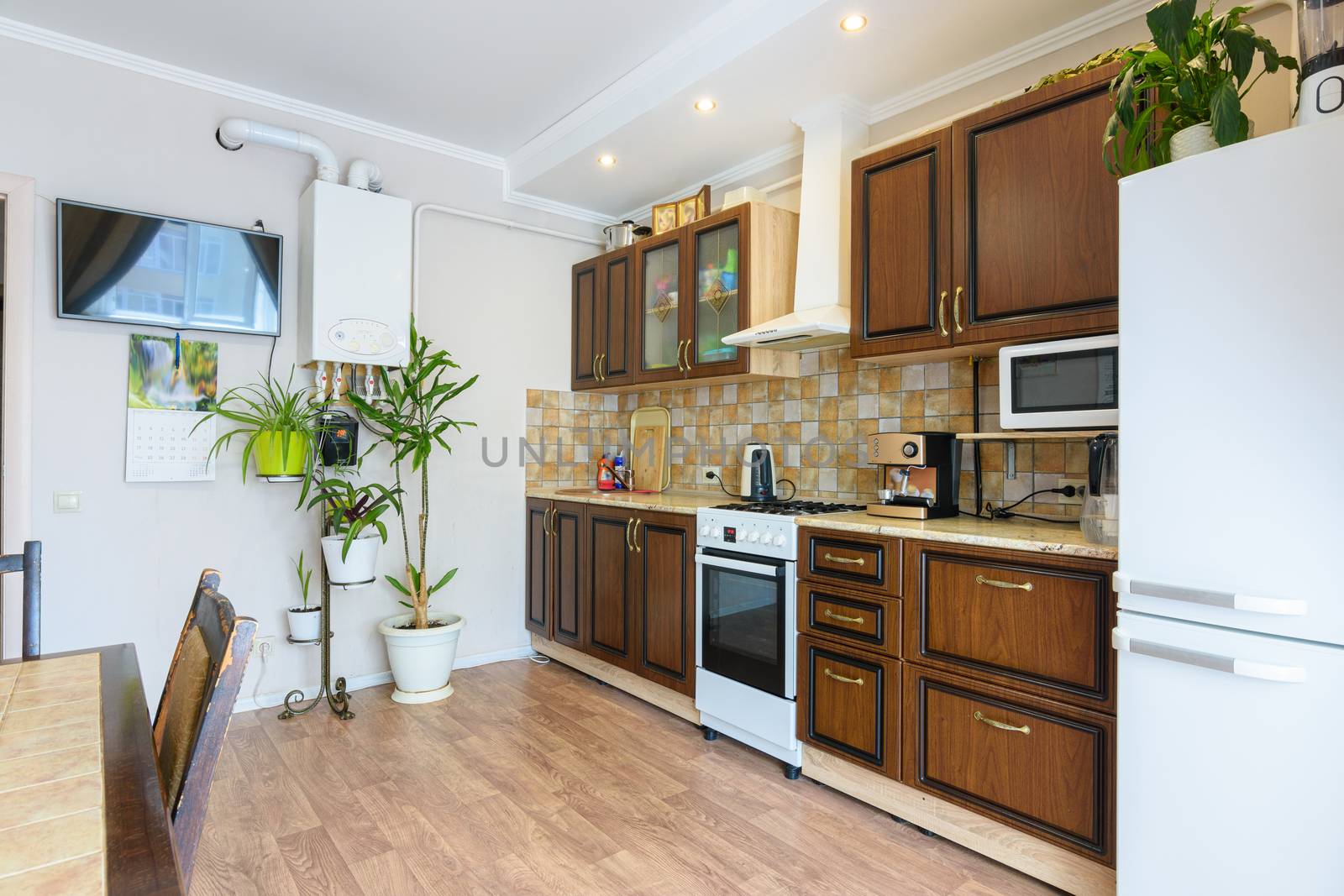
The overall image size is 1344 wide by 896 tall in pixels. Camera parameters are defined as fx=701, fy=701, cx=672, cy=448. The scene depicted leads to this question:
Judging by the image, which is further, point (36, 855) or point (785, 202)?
point (785, 202)

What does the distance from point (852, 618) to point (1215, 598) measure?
41.8 inches

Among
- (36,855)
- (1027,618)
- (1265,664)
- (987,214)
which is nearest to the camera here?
(36,855)

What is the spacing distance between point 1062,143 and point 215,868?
3.17 m

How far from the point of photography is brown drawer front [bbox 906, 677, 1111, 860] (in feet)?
5.76

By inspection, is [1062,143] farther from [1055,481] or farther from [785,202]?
[785,202]

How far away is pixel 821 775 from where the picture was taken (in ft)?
8.02

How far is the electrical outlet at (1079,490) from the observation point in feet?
7.49

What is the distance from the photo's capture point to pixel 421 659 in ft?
10.6

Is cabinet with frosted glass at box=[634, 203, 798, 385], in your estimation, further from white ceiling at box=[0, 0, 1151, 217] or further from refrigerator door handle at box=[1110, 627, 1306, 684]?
refrigerator door handle at box=[1110, 627, 1306, 684]

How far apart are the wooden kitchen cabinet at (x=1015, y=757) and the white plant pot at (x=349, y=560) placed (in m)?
2.26

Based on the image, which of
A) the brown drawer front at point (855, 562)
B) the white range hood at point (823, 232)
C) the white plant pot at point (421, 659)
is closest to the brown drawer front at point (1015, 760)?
the brown drawer front at point (855, 562)

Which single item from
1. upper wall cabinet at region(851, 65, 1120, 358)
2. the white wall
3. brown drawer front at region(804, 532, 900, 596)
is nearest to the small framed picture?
the white wall

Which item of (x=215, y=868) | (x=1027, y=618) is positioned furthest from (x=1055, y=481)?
(x=215, y=868)

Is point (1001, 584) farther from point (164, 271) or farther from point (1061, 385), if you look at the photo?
point (164, 271)
